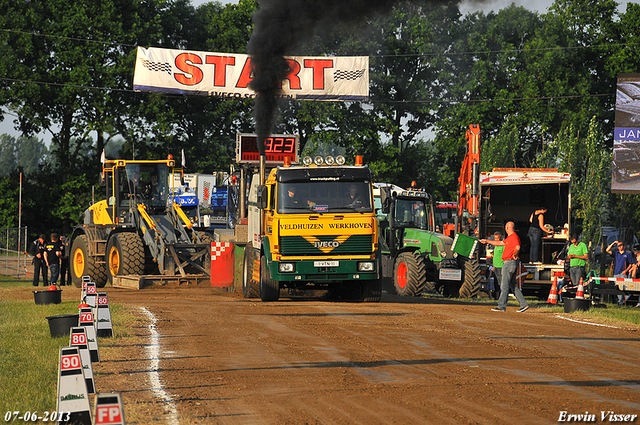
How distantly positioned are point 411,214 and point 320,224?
7314 mm

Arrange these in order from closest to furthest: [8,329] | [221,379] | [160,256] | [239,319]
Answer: [221,379], [8,329], [239,319], [160,256]

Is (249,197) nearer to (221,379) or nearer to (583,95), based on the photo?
(221,379)

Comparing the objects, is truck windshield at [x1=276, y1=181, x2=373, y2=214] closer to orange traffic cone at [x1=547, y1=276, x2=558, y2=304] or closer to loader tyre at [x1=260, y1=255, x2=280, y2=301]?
loader tyre at [x1=260, y1=255, x2=280, y2=301]

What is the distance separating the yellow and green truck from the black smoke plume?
10.3 feet

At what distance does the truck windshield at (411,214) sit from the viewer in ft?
82.4

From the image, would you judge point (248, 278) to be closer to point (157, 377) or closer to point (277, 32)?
point (277, 32)

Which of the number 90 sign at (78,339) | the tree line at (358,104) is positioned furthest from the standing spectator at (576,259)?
the tree line at (358,104)

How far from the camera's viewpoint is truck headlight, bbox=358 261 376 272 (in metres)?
A: 18.8

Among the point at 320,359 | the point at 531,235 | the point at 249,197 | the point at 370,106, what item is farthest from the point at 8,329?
the point at 370,106

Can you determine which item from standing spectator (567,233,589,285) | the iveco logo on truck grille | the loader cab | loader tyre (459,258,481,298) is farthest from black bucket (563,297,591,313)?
the loader cab

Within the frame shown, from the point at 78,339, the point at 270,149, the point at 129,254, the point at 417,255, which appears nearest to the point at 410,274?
the point at 417,255

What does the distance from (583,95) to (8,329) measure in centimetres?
4739

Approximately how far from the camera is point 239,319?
51.8ft

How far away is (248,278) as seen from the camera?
2105cm
